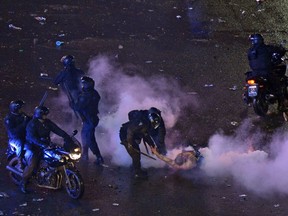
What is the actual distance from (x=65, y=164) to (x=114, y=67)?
6.29 metres

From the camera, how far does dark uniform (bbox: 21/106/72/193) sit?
11.0m

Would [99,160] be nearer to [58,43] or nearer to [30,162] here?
[30,162]

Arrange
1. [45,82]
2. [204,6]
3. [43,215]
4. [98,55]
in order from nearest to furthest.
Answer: [43,215] → [45,82] → [98,55] → [204,6]

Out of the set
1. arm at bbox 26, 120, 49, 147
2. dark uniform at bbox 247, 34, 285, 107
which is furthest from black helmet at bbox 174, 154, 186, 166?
dark uniform at bbox 247, 34, 285, 107

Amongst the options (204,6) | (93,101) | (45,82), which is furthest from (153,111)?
(204,6)

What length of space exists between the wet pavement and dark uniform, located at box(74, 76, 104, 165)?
383mm

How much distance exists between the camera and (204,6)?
2152 cm

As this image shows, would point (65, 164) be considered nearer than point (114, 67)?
Yes

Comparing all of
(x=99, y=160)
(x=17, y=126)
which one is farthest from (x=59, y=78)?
(x=17, y=126)

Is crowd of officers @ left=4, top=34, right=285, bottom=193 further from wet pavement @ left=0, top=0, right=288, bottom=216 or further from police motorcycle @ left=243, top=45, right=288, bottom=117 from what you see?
wet pavement @ left=0, top=0, right=288, bottom=216

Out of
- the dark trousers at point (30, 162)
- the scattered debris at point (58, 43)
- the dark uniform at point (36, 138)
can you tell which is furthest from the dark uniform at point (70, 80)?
the scattered debris at point (58, 43)

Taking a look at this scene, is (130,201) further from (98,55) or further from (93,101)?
(98,55)

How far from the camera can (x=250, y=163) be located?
476 inches

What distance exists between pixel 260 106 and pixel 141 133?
3.06 meters
